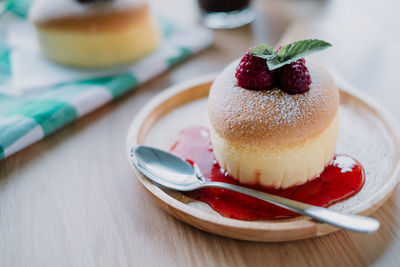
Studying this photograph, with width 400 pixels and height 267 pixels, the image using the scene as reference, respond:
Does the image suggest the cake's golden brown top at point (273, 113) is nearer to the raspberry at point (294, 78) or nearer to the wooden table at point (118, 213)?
the raspberry at point (294, 78)

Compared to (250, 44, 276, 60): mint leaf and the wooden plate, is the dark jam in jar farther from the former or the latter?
(250, 44, 276, 60): mint leaf

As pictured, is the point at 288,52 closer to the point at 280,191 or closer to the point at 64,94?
the point at 280,191

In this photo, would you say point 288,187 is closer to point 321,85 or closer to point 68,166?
point 321,85

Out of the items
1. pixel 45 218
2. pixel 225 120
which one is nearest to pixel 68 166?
pixel 45 218

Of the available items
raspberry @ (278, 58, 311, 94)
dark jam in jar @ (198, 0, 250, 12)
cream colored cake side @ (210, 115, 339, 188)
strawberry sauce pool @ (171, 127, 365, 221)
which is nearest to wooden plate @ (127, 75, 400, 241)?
strawberry sauce pool @ (171, 127, 365, 221)

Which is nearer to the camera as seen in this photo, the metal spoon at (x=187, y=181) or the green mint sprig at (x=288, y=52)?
the metal spoon at (x=187, y=181)

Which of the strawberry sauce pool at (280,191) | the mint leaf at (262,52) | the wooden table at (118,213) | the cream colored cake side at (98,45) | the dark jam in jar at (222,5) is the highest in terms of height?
the mint leaf at (262,52)

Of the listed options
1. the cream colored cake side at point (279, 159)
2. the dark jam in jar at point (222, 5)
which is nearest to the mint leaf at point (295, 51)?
the cream colored cake side at point (279, 159)
